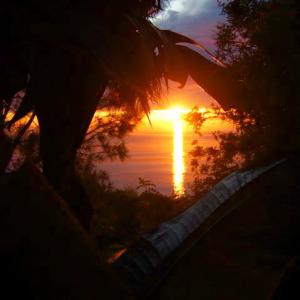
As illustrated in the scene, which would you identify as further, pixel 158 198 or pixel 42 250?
pixel 158 198

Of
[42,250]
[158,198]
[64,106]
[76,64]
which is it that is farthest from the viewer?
[158,198]

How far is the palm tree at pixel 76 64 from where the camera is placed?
7098 mm

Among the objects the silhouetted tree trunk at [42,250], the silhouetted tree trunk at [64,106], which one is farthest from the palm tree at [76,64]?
the silhouetted tree trunk at [42,250]

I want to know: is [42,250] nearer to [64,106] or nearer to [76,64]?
[64,106]

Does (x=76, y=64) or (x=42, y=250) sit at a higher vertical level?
(x=76, y=64)

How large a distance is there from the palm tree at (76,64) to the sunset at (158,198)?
0.02 meters

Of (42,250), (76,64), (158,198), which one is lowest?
(42,250)

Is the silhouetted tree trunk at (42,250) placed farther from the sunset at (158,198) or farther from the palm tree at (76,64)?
the palm tree at (76,64)

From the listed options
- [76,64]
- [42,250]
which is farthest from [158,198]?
[42,250]

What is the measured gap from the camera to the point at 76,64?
8281 mm

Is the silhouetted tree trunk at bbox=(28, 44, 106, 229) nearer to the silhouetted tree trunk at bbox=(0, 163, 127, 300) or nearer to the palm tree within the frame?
the palm tree

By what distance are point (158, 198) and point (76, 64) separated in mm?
5712

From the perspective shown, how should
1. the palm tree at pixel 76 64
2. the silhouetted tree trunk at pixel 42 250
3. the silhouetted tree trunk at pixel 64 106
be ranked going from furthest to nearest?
1. the silhouetted tree trunk at pixel 64 106
2. the palm tree at pixel 76 64
3. the silhouetted tree trunk at pixel 42 250

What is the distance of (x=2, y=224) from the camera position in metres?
2.46
